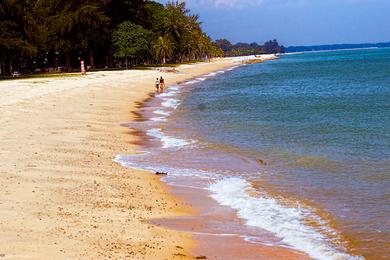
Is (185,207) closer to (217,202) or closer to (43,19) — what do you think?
(217,202)

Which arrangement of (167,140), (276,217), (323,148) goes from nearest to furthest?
1. (276,217)
2. (323,148)
3. (167,140)

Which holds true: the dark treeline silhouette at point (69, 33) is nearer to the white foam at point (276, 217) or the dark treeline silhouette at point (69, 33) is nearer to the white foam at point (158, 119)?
the white foam at point (158, 119)

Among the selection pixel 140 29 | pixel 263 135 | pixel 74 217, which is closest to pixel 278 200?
pixel 74 217

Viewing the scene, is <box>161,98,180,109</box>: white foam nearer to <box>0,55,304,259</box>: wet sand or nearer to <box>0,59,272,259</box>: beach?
<box>0,59,272,259</box>: beach

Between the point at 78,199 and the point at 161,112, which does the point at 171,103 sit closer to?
the point at 161,112

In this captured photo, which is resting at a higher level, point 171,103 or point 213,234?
point 213,234

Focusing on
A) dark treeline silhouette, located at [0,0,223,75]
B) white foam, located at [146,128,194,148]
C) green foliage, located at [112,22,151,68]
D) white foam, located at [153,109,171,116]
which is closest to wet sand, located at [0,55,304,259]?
white foam, located at [146,128,194,148]

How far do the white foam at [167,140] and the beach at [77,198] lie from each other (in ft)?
3.33

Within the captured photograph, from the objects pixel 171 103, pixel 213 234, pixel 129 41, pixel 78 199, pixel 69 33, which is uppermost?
pixel 69 33

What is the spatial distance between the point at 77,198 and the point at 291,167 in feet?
24.0

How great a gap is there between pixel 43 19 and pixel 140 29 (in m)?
15.2

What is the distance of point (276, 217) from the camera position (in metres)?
10.9

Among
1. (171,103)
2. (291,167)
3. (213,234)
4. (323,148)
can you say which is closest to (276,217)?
(213,234)

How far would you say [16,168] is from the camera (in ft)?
43.1
